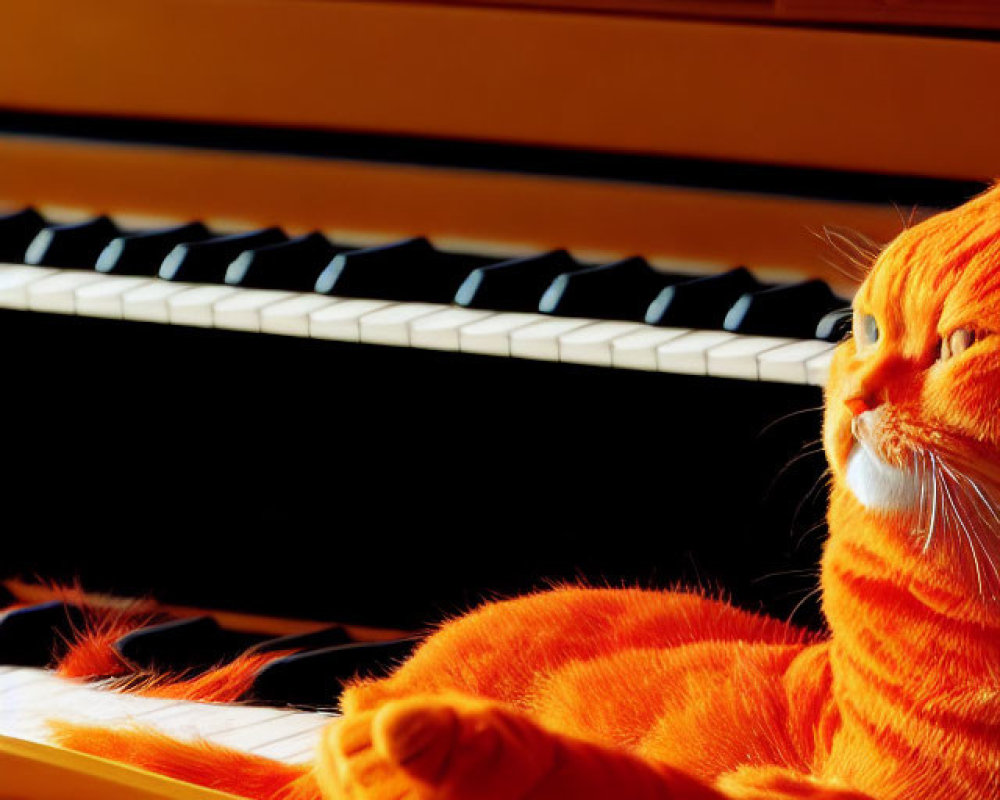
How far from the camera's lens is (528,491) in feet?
3.79

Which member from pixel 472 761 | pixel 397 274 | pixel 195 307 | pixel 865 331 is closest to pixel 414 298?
pixel 397 274

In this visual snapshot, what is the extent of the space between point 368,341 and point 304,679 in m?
0.21

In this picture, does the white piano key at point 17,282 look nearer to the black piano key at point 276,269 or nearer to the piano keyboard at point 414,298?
the piano keyboard at point 414,298

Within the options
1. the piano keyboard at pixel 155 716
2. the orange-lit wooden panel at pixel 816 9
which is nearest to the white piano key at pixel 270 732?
the piano keyboard at pixel 155 716

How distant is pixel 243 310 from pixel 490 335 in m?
0.17

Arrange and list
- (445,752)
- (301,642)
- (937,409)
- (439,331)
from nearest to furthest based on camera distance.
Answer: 1. (445,752)
2. (937,409)
3. (439,331)
4. (301,642)

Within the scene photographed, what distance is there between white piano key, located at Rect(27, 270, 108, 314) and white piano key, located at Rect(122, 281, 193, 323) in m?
0.04

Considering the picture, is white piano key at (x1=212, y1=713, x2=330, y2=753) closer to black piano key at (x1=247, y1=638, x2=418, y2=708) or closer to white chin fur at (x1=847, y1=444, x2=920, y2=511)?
black piano key at (x1=247, y1=638, x2=418, y2=708)

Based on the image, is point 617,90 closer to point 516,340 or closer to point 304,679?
point 516,340

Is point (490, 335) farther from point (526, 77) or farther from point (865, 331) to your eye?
point (865, 331)

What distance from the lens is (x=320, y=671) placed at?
1.01 m

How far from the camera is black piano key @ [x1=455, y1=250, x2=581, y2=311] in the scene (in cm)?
104

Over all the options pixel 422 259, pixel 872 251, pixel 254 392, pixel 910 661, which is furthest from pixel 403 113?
pixel 910 661

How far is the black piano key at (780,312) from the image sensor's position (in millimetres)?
969
